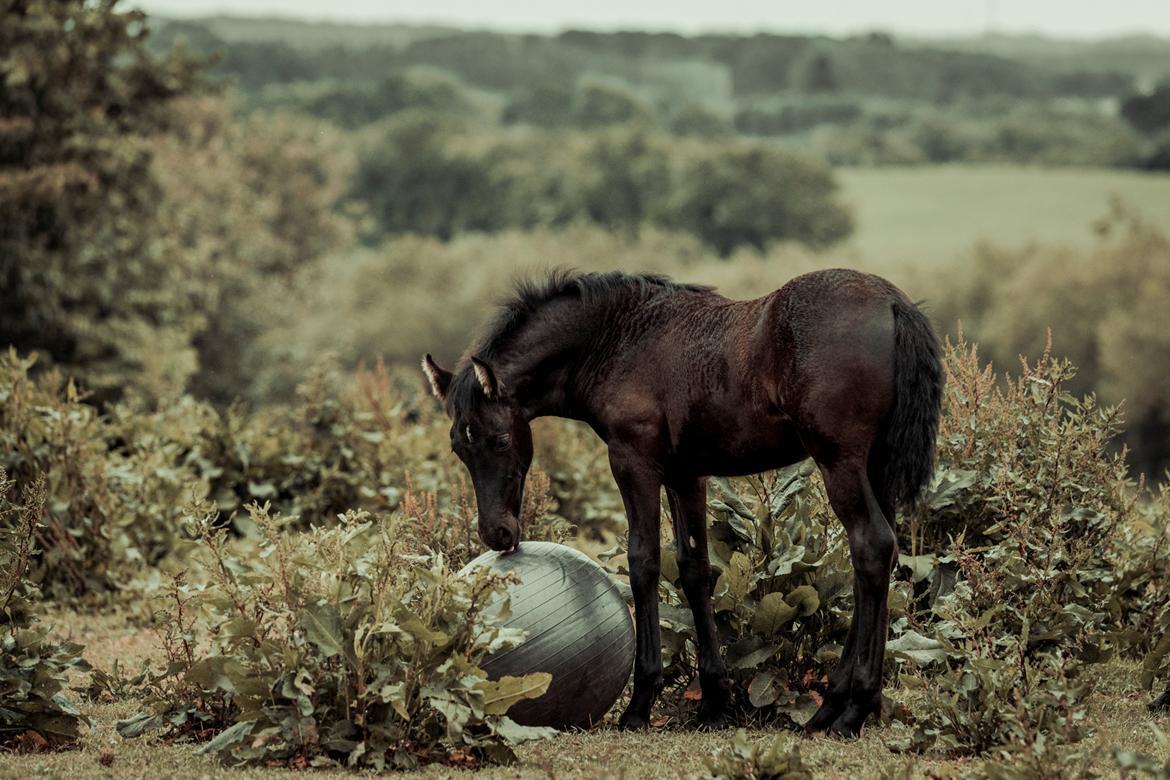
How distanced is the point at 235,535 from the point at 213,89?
1790 centimetres

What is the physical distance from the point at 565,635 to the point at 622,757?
74 cm

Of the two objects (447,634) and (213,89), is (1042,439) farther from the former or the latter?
(213,89)

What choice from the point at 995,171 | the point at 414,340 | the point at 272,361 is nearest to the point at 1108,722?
the point at 272,361

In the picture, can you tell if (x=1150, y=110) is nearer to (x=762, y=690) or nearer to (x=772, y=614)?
(x=772, y=614)

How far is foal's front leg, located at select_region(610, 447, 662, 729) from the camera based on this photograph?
713 centimetres

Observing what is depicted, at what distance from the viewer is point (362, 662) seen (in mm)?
5949

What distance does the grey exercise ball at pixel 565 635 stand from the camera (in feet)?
22.0

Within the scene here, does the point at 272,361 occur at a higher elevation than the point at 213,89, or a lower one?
lower

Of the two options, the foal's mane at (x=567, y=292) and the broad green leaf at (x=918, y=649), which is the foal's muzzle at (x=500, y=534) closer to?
the foal's mane at (x=567, y=292)

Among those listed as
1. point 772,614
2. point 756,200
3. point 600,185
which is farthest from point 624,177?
point 772,614

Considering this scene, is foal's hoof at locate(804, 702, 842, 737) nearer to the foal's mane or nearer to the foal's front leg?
the foal's front leg

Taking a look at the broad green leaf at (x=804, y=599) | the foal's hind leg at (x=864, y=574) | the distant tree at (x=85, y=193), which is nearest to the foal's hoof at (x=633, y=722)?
the foal's hind leg at (x=864, y=574)

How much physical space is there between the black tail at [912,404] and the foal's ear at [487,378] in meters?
1.97

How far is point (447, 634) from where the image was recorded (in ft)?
20.0
